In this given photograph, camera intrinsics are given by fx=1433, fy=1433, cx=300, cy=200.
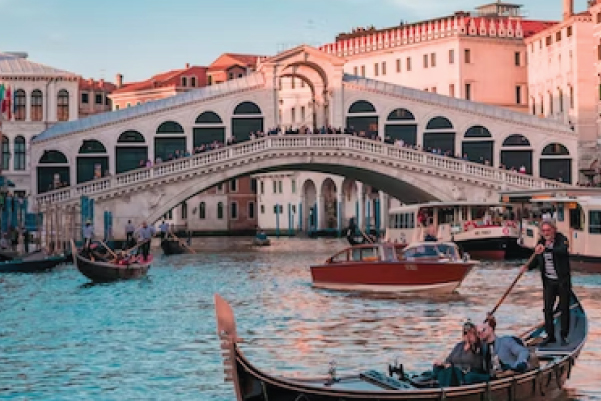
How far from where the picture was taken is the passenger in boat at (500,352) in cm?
1162

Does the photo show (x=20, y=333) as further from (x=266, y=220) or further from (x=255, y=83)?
(x=266, y=220)

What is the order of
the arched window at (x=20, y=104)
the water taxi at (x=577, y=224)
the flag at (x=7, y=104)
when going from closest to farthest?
the water taxi at (x=577, y=224) < the flag at (x=7, y=104) < the arched window at (x=20, y=104)

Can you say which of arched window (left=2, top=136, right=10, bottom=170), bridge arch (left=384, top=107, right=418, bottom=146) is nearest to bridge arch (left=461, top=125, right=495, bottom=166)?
bridge arch (left=384, top=107, right=418, bottom=146)

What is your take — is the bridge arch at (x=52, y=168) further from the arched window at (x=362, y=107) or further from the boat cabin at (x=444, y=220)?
the boat cabin at (x=444, y=220)

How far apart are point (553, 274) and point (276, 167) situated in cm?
3167

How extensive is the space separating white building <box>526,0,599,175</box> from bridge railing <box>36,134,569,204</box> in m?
6.21

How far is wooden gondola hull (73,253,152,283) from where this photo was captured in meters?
27.3

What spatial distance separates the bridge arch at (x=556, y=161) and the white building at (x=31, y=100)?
16395 mm

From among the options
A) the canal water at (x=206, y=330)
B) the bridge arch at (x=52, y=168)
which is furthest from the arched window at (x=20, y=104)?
the canal water at (x=206, y=330)

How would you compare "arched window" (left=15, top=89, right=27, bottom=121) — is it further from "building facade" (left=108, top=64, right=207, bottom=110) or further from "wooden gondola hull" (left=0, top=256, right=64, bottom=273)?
"building facade" (left=108, top=64, right=207, bottom=110)

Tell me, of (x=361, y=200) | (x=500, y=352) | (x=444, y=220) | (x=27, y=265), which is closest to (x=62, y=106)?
(x=361, y=200)

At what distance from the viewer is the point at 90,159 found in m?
46.6

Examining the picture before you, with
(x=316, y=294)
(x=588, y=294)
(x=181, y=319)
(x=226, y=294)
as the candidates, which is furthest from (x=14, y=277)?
(x=588, y=294)

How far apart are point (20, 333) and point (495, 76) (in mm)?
43888
